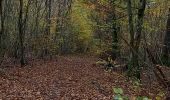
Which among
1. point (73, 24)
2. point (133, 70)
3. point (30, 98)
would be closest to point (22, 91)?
point (30, 98)

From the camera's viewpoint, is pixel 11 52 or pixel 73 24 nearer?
pixel 11 52

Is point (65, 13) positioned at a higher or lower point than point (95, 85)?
higher

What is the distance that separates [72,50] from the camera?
62.4 meters

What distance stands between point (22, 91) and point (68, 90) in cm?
192

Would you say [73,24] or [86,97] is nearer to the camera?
[86,97]

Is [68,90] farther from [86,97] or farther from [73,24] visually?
[73,24]

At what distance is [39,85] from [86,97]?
363 cm

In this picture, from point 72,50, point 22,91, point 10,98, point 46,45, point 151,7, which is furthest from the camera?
point 72,50

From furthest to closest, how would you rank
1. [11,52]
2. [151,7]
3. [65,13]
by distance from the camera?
[65,13]
[11,52]
[151,7]

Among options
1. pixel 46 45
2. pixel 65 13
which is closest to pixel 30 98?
pixel 46 45

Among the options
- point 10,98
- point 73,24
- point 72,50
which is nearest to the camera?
point 10,98

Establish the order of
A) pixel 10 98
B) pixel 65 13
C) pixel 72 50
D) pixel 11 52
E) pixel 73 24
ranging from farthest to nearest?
pixel 72 50 < pixel 73 24 < pixel 65 13 < pixel 11 52 < pixel 10 98

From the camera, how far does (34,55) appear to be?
37.4 metres

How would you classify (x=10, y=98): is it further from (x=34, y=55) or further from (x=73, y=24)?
(x=73, y=24)
